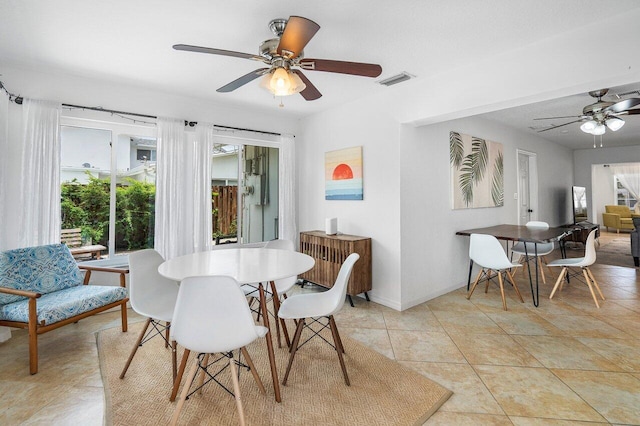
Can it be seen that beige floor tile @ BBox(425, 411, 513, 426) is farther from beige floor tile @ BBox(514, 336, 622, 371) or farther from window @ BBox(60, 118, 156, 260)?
window @ BBox(60, 118, 156, 260)

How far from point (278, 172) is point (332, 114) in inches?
45.7

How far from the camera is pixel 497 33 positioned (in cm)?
225

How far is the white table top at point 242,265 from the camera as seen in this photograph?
1846 millimetres

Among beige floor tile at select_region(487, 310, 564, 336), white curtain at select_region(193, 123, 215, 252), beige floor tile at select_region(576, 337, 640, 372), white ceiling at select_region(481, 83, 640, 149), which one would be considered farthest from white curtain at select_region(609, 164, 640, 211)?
white curtain at select_region(193, 123, 215, 252)

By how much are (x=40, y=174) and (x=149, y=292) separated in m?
1.72

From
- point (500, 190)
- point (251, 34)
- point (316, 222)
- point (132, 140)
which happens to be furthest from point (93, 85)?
point (500, 190)

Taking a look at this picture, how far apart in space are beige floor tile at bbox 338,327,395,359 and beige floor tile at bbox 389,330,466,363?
0.16ft

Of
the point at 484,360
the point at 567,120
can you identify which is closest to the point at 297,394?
the point at 484,360

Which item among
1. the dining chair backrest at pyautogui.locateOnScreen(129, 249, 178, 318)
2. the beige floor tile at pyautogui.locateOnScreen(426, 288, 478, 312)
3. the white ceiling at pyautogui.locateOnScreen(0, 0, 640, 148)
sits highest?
the white ceiling at pyautogui.locateOnScreen(0, 0, 640, 148)

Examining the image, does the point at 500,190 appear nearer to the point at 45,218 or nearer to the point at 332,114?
the point at 332,114

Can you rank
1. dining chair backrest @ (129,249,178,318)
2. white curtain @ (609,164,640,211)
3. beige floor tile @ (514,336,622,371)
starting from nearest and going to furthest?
dining chair backrest @ (129,249,178,318)
beige floor tile @ (514,336,622,371)
white curtain @ (609,164,640,211)

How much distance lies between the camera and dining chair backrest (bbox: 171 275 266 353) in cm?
149

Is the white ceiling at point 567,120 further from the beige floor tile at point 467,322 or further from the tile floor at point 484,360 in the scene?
the beige floor tile at point 467,322

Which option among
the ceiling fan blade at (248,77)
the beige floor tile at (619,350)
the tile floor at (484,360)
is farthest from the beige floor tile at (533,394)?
the ceiling fan blade at (248,77)
